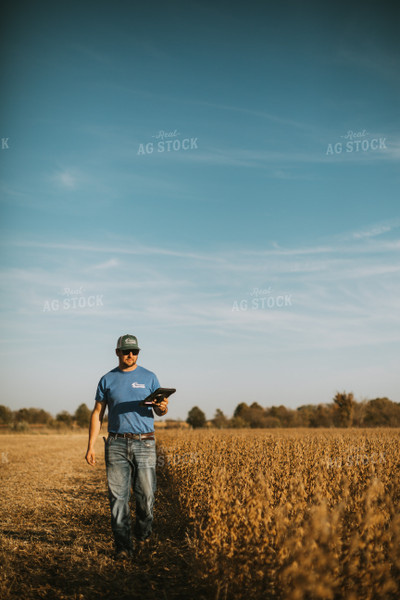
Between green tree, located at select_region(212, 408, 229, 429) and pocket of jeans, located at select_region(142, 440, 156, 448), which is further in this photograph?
green tree, located at select_region(212, 408, 229, 429)

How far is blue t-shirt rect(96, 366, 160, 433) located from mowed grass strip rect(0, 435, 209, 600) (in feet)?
4.84

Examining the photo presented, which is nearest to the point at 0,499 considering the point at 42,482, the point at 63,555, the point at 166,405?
the point at 42,482

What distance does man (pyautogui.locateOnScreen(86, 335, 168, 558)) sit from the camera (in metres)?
5.34

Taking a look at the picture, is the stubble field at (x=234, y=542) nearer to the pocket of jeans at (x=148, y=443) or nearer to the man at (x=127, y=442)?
the man at (x=127, y=442)

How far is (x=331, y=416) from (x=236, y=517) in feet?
188

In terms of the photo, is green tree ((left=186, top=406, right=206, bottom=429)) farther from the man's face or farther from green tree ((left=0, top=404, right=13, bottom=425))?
the man's face

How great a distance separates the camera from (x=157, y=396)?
17.7 feet

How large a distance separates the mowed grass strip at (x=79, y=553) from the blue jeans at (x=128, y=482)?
0.28 metres

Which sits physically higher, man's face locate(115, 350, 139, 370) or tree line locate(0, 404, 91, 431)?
man's face locate(115, 350, 139, 370)

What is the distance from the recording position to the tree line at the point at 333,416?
52.7m

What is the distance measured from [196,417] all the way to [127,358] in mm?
59961

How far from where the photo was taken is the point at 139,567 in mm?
5172

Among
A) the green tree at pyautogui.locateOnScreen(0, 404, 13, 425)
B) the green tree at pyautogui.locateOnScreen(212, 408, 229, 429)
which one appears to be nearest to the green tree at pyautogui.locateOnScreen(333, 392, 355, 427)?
the green tree at pyautogui.locateOnScreen(212, 408, 229, 429)

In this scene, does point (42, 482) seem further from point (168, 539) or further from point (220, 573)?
point (220, 573)
